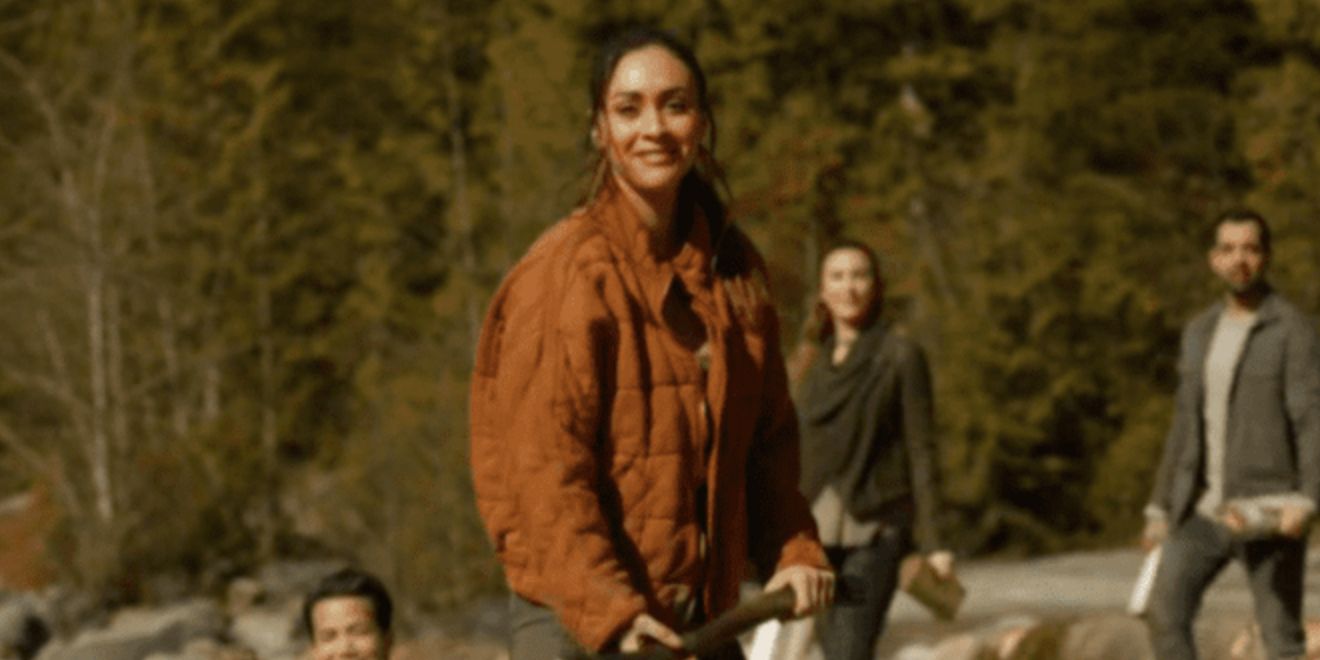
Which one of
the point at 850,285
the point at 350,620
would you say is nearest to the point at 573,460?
the point at 350,620

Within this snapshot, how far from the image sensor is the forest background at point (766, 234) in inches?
782

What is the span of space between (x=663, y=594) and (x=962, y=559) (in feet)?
54.2

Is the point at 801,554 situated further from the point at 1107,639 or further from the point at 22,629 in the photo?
the point at 22,629

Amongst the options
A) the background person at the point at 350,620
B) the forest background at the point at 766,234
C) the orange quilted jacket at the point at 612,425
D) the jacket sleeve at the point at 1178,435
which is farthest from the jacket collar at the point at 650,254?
the forest background at the point at 766,234

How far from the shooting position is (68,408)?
21.9 metres

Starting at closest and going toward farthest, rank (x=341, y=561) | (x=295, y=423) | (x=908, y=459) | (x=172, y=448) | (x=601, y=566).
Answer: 1. (x=601, y=566)
2. (x=908, y=459)
3. (x=341, y=561)
4. (x=172, y=448)
5. (x=295, y=423)

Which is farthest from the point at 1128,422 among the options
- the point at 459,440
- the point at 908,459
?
the point at 908,459

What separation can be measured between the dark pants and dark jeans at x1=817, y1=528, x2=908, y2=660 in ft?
12.5

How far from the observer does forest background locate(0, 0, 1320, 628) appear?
782 inches

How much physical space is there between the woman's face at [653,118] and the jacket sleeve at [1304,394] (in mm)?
4156

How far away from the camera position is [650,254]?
13.7 feet

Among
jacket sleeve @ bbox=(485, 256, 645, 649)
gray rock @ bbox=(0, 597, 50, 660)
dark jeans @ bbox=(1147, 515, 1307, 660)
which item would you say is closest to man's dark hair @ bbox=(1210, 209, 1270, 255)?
dark jeans @ bbox=(1147, 515, 1307, 660)

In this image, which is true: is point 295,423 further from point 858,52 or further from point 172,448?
point 858,52

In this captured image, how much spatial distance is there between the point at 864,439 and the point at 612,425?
4337 millimetres
